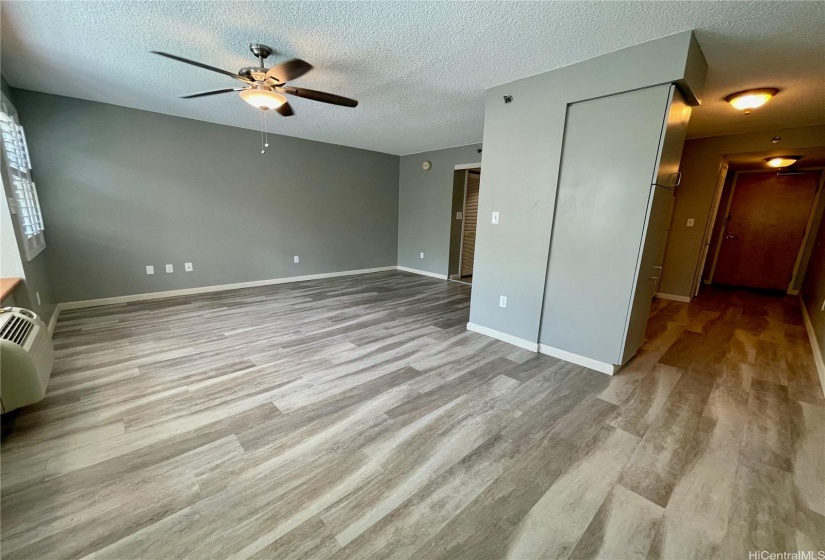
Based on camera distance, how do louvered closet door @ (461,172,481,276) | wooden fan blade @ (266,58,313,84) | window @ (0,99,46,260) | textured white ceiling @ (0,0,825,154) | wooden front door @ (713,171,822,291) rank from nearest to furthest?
textured white ceiling @ (0,0,825,154) → wooden fan blade @ (266,58,313,84) → window @ (0,99,46,260) → wooden front door @ (713,171,822,291) → louvered closet door @ (461,172,481,276)

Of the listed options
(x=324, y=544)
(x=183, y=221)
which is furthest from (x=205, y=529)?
(x=183, y=221)

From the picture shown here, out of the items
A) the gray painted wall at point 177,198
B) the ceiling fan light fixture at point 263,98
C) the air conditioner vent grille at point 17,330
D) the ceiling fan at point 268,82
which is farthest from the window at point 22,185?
the ceiling fan light fixture at point 263,98

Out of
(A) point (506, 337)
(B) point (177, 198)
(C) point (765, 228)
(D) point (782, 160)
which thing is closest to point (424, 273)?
(A) point (506, 337)

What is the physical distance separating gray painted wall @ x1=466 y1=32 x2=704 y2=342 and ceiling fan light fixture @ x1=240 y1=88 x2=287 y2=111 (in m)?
1.95

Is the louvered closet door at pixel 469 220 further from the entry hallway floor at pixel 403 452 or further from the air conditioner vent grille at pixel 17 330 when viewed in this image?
the air conditioner vent grille at pixel 17 330

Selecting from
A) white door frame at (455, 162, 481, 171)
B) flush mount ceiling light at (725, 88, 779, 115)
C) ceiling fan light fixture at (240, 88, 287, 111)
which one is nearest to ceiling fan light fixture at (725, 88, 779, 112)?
flush mount ceiling light at (725, 88, 779, 115)

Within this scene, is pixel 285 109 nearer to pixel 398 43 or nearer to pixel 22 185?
pixel 398 43

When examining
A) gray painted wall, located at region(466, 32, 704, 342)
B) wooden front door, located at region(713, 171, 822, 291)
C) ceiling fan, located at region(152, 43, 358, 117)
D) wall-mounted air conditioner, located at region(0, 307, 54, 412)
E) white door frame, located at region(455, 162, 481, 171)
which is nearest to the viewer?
wall-mounted air conditioner, located at region(0, 307, 54, 412)

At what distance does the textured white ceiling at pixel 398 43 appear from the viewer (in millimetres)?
1820

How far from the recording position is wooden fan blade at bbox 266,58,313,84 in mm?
1990

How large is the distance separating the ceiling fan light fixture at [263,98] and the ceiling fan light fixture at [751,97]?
13.6 ft

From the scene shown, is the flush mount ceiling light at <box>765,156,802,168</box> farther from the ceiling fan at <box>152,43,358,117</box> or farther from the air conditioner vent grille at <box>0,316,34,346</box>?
the air conditioner vent grille at <box>0,316,34,346</box>

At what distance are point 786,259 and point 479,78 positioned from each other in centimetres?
696

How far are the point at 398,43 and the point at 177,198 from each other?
385 cm
